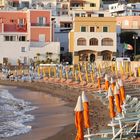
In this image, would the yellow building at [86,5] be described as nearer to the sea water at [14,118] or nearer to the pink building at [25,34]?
the pink building at [25,34]

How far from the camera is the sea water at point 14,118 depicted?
18573mm

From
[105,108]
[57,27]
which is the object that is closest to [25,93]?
[105,108]

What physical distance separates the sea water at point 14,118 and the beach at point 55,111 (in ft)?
1.27

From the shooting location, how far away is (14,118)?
22.3 m

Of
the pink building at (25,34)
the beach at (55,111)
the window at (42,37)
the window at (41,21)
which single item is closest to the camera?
the beach at (55,111)

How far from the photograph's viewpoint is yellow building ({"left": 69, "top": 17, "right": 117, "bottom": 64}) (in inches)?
2313

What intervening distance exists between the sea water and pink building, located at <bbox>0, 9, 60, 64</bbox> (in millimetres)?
27175

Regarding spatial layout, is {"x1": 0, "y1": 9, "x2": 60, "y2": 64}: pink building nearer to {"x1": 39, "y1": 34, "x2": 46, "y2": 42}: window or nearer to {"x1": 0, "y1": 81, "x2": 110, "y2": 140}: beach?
{"x1": 39, "y1": 34, "x2": 46, "y2": 42}: window

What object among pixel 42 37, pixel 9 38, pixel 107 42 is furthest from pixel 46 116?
pixel 9 38

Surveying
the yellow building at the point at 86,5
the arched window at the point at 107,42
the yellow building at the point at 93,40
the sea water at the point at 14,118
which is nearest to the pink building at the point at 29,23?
the yellow building at the point at 93,40

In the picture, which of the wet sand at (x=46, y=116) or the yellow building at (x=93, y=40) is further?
the yellow building at (x=93, y=40)

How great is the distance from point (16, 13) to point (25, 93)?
2470cm

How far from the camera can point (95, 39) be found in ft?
193

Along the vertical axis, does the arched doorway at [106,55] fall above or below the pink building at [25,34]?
below
